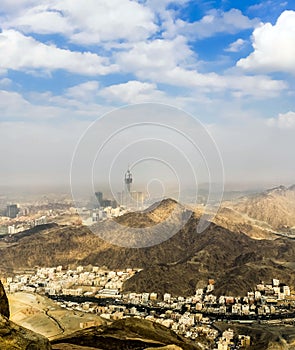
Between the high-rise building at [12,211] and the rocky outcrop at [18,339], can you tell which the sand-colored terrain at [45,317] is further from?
the high-rise building at [12,211]

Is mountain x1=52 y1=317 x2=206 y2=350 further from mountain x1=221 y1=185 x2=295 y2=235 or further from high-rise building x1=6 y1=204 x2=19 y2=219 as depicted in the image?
high-rise building x1=6 y1=204 x2=19 y2=219

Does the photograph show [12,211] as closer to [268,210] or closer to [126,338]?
[268,210]

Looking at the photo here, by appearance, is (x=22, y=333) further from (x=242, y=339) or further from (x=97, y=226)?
(x=97, y=226)

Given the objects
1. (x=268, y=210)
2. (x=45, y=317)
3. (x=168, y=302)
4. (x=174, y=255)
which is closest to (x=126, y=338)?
(x=45, y=317)

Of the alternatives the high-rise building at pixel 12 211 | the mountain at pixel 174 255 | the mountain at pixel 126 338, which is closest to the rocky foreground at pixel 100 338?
the mountain at pixel 126 338

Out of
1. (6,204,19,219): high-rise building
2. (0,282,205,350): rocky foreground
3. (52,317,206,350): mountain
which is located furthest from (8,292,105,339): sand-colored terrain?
(6,204,19,219): high-rise building

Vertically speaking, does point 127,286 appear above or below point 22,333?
below

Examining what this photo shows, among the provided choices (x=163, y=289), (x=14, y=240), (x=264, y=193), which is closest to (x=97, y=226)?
(x=163, y=289)
